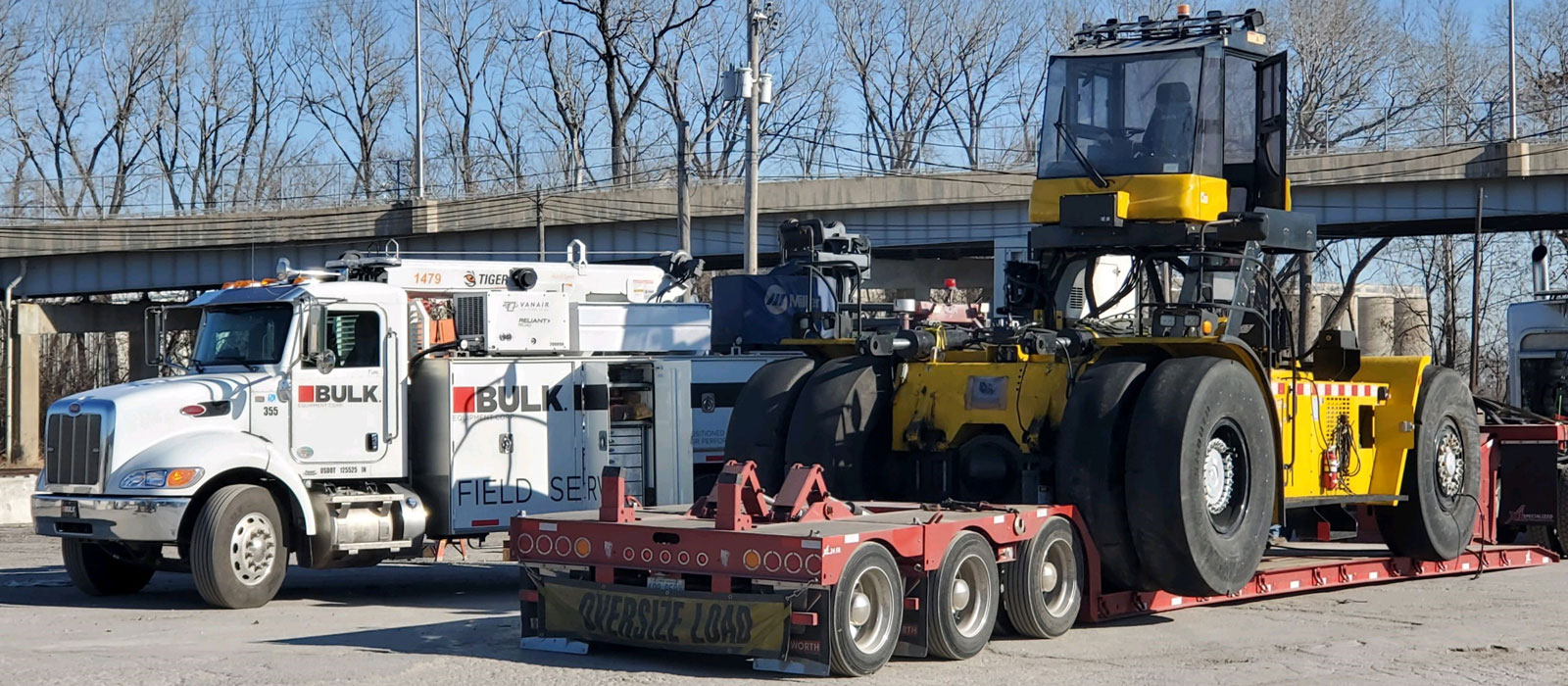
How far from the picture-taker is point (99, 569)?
590 inches

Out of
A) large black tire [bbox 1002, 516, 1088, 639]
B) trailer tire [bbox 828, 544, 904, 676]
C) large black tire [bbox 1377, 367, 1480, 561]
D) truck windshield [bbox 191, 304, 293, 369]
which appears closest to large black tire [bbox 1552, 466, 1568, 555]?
large black tire [bbox 1377, 367, 1480, 561]

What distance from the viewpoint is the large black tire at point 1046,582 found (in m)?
11.1

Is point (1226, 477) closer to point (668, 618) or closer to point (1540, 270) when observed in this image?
point (668, 618)

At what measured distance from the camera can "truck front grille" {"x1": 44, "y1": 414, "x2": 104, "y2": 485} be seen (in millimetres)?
13953

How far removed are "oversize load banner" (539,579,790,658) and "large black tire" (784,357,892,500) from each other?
2.55 m

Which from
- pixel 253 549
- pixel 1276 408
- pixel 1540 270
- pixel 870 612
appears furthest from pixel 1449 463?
pixel 253 549

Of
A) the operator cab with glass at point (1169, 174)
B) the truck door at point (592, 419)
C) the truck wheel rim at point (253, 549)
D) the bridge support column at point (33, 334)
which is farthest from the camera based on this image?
the bridge support column at point (33, 334)

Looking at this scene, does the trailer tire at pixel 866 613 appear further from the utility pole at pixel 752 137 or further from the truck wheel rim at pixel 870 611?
the utility pole at pixel 752 137

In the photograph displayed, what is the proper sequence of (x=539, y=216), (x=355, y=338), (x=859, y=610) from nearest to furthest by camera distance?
(x=859, y=610)
(x=355, y=338)
(x=539, y=216)

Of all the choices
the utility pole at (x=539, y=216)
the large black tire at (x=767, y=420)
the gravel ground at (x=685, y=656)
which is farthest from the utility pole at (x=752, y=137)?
the large black tire at (x=767, y=420)

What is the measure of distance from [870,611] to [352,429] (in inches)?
258

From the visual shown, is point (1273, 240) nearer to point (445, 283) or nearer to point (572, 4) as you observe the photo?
point (445, 283)

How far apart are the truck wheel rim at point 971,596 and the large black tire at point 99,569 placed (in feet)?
25.8

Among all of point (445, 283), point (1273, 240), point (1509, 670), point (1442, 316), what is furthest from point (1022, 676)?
point (1442, 316)
